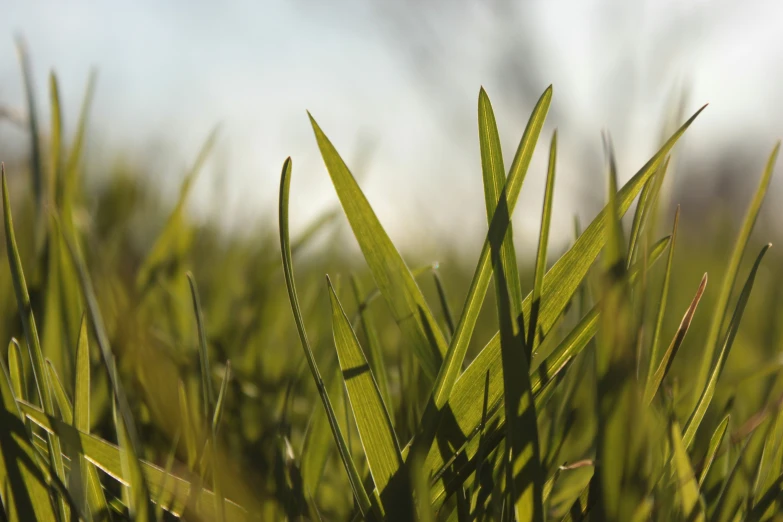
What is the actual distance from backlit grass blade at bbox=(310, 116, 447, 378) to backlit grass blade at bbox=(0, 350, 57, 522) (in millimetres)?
154

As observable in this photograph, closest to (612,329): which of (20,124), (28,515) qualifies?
(28,515)


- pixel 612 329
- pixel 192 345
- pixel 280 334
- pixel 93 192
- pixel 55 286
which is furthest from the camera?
pixel 93 192

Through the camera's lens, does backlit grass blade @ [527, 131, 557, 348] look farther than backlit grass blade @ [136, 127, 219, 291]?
No

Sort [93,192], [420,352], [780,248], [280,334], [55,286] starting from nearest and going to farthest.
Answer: [420,352] < [55,286] < [280,334] < [93,192] < [780,248]

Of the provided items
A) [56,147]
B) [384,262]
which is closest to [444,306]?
[384,262]

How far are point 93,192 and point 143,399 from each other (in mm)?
1408

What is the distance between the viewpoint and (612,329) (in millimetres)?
199

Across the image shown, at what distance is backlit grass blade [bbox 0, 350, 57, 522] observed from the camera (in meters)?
0.25

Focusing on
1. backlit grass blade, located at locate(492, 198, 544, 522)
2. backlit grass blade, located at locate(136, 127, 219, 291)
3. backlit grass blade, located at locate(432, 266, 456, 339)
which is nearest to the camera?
backlit grass blade, located at locate(492, 198, 544, 522)

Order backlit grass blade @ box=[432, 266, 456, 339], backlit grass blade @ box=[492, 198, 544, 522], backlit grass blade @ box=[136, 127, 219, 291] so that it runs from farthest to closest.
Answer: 1. backlit grass blade @ box=[136, 127, 219, 291]
2. backlit grass blade @ box=[432, 266, 456, 339]
3. backlit grass blade @ box=[492, 198, 544, 522]

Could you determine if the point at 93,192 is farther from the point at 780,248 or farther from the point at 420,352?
the point at 780,248

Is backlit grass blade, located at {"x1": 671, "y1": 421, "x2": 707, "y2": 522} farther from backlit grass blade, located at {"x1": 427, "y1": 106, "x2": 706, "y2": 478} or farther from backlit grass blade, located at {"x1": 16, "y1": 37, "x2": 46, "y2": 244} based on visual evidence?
backlit grass blade, located at {"x1": 16, "y1": 37, "x2": 46, "y2": 244}

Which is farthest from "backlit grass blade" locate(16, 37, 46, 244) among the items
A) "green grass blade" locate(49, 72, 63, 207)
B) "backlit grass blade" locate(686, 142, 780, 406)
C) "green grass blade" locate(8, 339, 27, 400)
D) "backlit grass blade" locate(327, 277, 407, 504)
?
"backlit grass blade" locate(686, 142, 780, 406)

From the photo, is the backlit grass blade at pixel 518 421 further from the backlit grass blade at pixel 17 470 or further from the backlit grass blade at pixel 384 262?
the backlit grass blade at pixel 17 470
